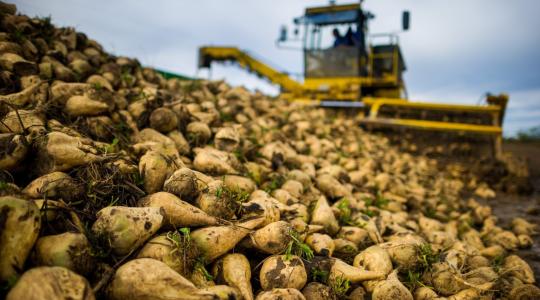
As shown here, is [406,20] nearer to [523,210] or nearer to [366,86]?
[366,86]

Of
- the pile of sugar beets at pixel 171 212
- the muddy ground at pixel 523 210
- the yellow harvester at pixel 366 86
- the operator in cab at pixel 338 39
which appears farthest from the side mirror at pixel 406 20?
the pile of sugar beets at pixel 171 212

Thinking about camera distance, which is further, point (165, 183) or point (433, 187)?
point (433, 187)

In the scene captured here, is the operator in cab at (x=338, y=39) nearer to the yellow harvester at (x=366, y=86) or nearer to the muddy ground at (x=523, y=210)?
the yellow harvester at (x=366, y=86)

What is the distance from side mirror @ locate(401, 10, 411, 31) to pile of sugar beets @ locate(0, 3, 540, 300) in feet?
15.9

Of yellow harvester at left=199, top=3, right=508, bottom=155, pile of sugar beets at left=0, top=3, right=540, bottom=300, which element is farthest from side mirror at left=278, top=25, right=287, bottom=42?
pile of sugar beets at left=0, top=3, right=540, bottom=300

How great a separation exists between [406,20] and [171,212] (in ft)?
23.0

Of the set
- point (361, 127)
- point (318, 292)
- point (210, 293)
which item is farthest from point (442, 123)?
point (210, 293)

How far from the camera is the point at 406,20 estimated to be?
7031 millimetres

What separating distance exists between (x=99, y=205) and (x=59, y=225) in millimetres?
215

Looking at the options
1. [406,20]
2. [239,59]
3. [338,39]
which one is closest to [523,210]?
[406,20]

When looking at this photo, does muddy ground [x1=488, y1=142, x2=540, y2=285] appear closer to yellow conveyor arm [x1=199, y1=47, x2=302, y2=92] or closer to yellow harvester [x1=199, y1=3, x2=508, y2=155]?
yellow harvester [x1=199, y1=3, x2=508, y2=155]

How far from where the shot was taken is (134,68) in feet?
12.7

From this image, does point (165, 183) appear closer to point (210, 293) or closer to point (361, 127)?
point (210, 293)

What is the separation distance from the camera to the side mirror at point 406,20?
6988mm
